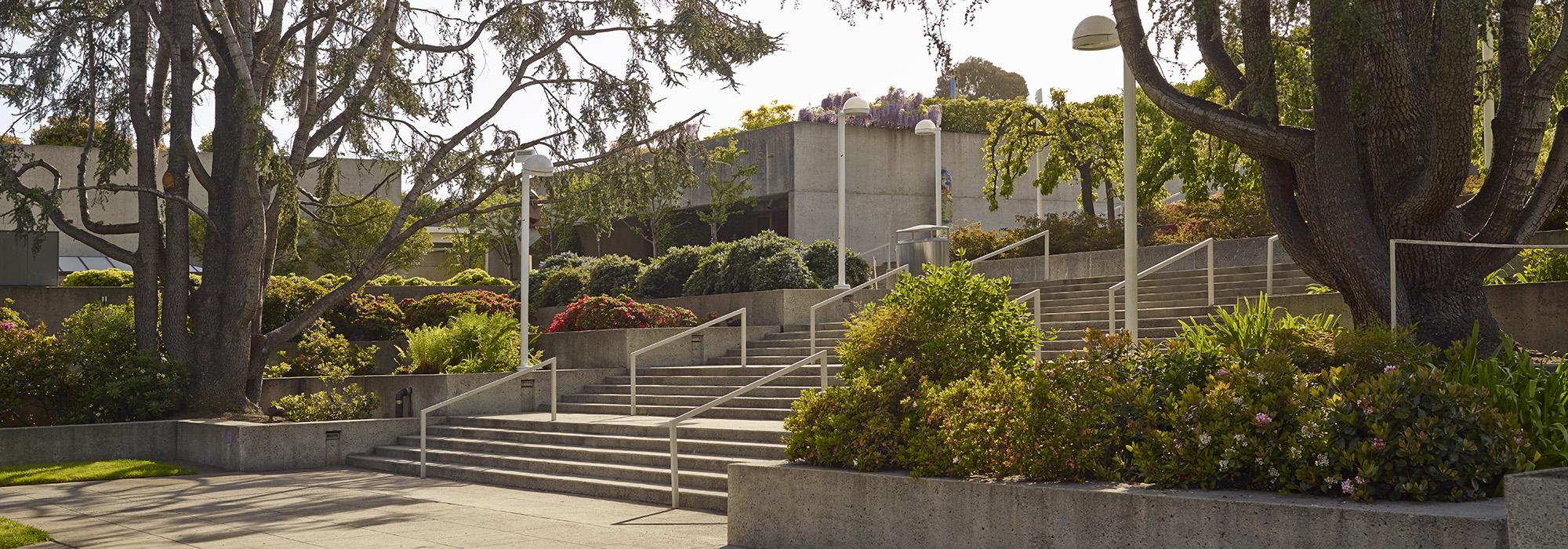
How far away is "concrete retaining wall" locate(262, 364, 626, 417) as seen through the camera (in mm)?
18281

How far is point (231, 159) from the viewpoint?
1855 centimetres

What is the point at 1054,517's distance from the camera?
7379mm

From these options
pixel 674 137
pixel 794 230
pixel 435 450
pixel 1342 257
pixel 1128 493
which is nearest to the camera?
pixel 1128 493

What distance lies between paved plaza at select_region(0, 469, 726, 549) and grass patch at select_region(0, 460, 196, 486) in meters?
0.39

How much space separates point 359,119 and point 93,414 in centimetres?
534

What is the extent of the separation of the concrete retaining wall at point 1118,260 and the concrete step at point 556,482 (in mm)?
10164

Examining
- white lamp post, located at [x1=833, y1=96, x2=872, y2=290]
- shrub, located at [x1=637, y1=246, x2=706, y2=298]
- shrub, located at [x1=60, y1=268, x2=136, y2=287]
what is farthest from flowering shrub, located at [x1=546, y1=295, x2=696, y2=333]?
shrub, located at [x1=60, y1=268, x2=136, y2=287]

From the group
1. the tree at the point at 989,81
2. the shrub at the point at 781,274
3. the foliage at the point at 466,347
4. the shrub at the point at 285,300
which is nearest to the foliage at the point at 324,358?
the foliage at the point at 466,347

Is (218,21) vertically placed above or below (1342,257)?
above

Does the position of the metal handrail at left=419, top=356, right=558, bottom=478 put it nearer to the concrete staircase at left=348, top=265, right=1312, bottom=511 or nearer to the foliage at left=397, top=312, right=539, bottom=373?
the concrete staircase at left=348, top=265, right=1312, bottom=511

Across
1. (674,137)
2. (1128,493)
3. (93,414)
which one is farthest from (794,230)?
(1128,493)

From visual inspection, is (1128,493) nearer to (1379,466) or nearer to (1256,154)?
(1379,466)

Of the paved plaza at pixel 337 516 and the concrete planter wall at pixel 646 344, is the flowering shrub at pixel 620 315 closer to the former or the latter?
the concrete planter wall at pixel 646 344

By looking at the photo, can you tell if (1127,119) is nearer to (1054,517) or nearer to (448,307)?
(1054,517)
